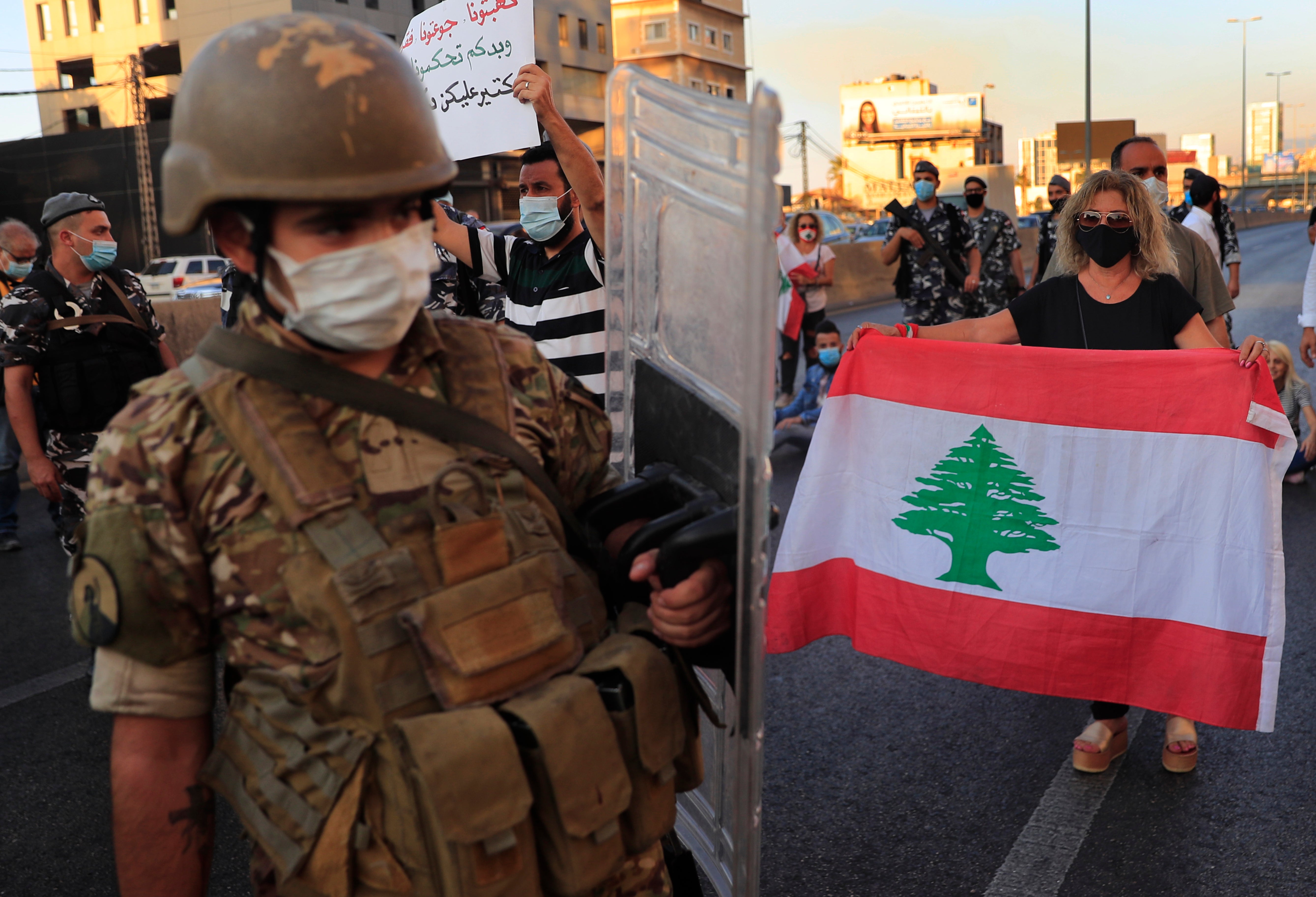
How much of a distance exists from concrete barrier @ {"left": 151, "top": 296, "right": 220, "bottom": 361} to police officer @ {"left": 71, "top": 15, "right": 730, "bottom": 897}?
8192 mm

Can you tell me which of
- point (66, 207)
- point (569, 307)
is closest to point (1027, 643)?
point (569, 307)

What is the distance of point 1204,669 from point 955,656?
70 centimetres

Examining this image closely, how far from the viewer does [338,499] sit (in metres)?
1.28

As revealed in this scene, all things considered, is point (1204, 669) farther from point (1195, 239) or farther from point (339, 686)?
point (339, 686)

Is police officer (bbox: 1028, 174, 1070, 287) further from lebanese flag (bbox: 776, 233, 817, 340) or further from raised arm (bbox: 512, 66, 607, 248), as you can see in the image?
raised arm (bbox: 512, 66, 607, 248)

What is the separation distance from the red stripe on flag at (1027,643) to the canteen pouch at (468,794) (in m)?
2.37

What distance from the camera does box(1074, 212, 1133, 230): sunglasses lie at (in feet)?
11.3

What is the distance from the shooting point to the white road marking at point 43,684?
4.17 metres

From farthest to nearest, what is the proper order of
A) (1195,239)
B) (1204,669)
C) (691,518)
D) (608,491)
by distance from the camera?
1. (1195,239)
2. (1204,669)
3. (608,491)
4. (691,518)

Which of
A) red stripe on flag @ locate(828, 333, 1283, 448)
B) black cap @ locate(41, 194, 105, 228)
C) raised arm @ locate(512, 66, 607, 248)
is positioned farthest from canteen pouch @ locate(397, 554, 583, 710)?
black cap @ locate(41, 194, 105, 228)

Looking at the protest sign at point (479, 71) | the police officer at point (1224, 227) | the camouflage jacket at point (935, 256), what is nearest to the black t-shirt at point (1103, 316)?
the protest sign at point (479, 71)

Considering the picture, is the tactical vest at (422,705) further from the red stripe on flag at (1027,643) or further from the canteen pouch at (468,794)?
the red stripe on flag at (1027,643)

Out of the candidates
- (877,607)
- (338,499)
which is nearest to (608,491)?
(338,499)

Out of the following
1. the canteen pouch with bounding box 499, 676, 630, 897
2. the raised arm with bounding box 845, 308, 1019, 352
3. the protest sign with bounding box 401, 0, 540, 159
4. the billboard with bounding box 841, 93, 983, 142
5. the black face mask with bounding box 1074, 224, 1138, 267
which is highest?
the billboard with bounding box 841, 93, 983, 142
